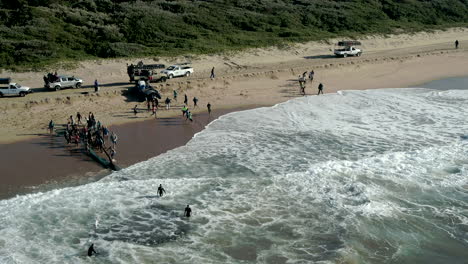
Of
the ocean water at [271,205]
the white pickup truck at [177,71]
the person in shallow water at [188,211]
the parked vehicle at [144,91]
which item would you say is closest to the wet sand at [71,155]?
the ocean water at [271,205]

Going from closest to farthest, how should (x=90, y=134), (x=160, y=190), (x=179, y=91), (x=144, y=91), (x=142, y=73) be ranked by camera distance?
(x=160, y=190) < (x=90, y=134) < (x=144, y=91) < (x=179, y=91) < (x=142, y=73)

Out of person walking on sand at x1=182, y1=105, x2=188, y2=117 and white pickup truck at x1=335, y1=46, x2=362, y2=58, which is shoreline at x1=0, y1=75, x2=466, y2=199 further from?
white pickup truck at x1=335, y1=46, x2=362, y2=58

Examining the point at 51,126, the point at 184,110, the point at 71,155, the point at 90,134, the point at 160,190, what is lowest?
the point at 160,190

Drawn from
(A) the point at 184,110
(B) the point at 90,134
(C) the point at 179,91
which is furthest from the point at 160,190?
(C) the point at 179,91

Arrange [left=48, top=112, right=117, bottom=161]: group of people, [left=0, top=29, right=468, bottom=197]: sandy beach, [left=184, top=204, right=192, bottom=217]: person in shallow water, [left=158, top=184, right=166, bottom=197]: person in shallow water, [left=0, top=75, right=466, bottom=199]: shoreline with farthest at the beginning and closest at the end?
1. [left=48, top=112, right=117, bottom=161]: group of people
2. [left=0, top=29, right=468, bottom=197]: sandy beach
3. [left=0, top=75, right=466, bottom=199]: shoreline
4. [left=158, top=184, right=166, bottom=197]: person in shallow water
5. [left=184, top=204, right=192, bottom=217]: person in shallow water

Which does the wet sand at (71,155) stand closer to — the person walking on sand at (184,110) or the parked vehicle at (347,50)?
the person walking on sand at (184,110)

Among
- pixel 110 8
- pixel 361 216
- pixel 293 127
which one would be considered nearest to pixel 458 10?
pixel 110 8

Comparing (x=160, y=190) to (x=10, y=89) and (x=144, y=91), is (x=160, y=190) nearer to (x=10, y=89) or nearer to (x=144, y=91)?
(x=144, y=91)

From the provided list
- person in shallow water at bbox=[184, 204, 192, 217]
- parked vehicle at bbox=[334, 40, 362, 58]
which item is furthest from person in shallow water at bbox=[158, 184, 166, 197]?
parked vehicle at bbox=[334, 40, 362, 58]
